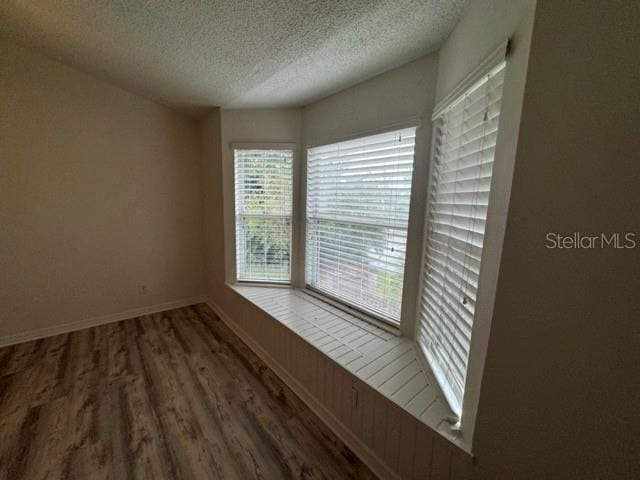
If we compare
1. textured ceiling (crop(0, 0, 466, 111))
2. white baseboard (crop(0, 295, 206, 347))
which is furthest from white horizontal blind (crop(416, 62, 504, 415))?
white baseboard (crop(0, 295, 206, 347))

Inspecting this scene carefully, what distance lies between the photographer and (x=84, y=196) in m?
2.56

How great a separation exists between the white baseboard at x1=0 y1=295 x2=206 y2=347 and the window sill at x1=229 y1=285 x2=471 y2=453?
133 centimetres

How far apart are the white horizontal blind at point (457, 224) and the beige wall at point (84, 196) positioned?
2.84 m

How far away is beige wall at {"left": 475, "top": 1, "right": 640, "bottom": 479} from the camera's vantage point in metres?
0.57

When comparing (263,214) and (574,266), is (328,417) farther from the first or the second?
(263,214)

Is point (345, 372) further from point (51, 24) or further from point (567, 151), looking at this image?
point (51, 24)

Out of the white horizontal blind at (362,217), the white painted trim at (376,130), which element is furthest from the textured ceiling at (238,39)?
the white horizontal blind at (362,217)

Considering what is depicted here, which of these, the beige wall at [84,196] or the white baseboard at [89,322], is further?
the white baseboard at [89,322]

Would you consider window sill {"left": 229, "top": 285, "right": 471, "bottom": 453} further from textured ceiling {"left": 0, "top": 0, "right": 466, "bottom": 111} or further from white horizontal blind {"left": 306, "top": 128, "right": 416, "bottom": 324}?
textured ceiling {"left": 0, "top": 0, "right": 466, "bottom": 111}

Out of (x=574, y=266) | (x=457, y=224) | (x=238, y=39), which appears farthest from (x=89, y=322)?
(x=574, y=266)

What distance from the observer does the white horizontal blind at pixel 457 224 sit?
1.00 metres

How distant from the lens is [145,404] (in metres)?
1.74

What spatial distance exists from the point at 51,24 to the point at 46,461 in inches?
108

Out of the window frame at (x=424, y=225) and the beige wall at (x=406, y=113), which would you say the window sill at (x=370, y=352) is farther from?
the beige wall at (x=406, y=113)
